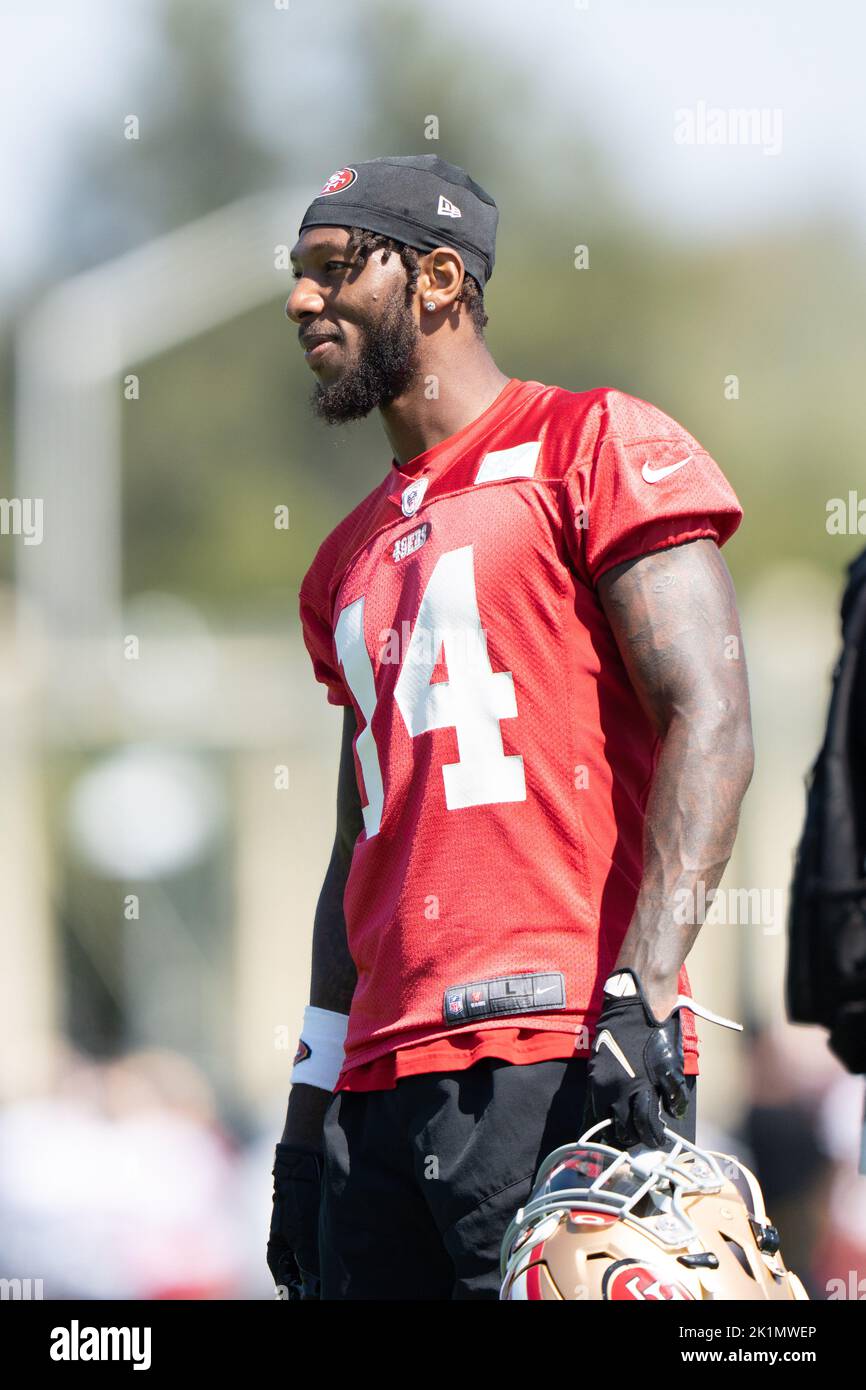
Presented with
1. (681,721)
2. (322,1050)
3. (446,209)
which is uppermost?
(446,209)

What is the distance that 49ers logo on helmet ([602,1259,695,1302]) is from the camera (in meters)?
2.37

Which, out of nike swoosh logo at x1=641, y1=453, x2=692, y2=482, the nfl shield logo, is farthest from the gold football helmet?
the nfl shield logo

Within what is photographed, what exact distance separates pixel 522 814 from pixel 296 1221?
906 millimetres

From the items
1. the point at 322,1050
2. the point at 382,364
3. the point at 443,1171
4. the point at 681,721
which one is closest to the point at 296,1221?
the point at 322,1050

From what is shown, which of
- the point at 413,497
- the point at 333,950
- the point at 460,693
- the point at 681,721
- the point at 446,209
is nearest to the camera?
the point at 681,721

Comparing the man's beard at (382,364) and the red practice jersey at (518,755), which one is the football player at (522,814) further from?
the man's beard at (382,364)

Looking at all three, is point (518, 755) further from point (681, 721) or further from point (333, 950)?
point (333, 950)

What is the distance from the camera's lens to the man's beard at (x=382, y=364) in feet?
10.1

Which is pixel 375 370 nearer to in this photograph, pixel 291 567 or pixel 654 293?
pixel 291 567

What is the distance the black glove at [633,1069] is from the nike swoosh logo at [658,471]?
683mm

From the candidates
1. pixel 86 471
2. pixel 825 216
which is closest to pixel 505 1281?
Result: pixel 86 471

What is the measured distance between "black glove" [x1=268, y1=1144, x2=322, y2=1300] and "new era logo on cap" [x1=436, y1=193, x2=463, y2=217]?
1560 millimetres

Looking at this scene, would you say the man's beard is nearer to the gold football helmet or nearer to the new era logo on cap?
the new era logo on cap

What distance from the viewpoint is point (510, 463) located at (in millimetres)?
2861
